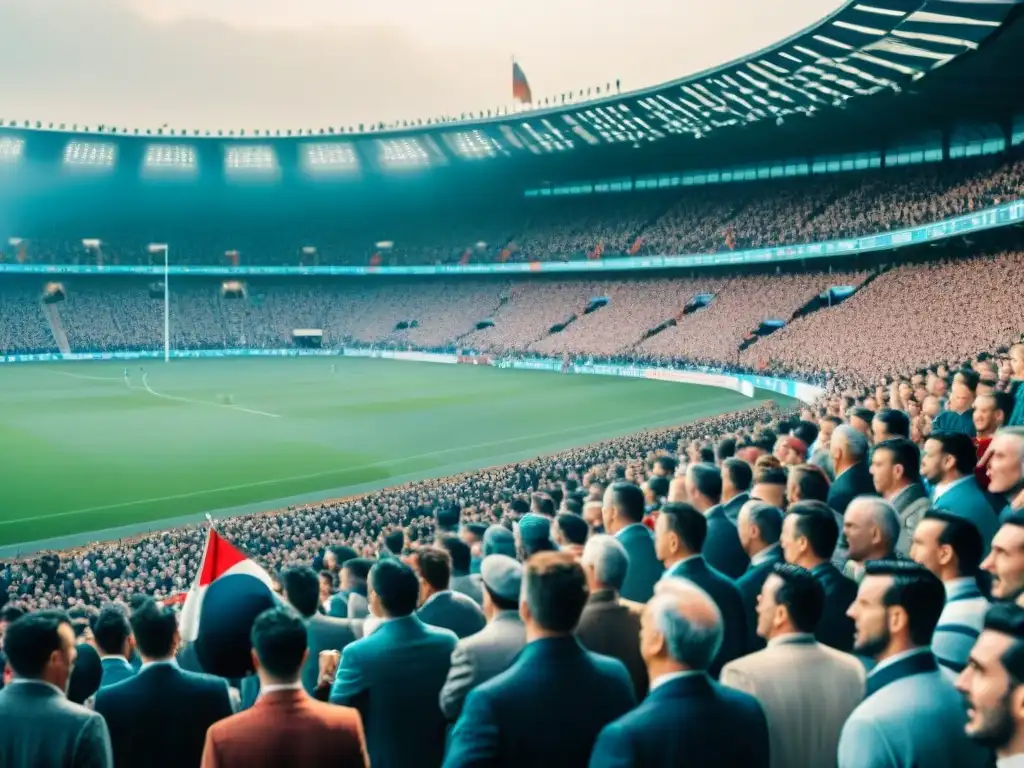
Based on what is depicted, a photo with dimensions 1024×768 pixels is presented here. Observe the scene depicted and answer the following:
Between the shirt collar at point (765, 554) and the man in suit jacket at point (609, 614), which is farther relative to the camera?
the shirt collar at point (765, 554)

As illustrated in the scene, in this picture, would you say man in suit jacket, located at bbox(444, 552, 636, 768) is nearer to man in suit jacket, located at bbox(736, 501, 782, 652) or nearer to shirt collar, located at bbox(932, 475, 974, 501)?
man in suit jacket, located at bbox(736, 501, 782, 652)

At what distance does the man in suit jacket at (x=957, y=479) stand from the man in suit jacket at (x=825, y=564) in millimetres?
1748

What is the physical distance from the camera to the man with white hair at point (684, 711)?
328cm

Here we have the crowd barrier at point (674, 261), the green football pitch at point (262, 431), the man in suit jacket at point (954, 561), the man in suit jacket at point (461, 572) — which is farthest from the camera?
the crowd barrier at point (674, 261)

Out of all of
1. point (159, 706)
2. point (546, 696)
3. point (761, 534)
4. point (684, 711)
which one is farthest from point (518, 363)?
point (684, 711)

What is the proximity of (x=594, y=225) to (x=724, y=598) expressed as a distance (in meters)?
72.7

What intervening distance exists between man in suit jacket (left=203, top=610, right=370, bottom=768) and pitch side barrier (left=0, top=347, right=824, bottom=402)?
3512cm

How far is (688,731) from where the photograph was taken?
3.35 metres

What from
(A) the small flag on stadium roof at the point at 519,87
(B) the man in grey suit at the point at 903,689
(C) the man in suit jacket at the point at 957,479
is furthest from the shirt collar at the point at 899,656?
(A) the small flag on stadium roof at the point at 519,87

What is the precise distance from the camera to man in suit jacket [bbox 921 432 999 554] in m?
6.60

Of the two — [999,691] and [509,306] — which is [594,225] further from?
[999,691]

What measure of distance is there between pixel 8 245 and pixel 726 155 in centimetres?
5951

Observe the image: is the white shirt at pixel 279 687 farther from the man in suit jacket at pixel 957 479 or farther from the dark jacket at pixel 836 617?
the man in suit jacket at pixel 957 479

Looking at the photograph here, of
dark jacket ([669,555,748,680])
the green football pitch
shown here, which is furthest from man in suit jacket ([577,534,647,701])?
the green football pitch
